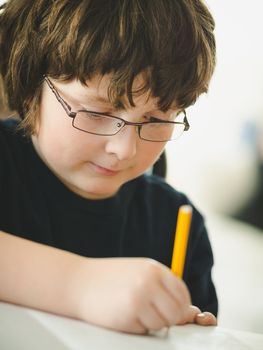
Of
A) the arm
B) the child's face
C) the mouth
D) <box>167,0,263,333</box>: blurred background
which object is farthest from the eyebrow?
<box>167,0,263,333</box>: blurred background

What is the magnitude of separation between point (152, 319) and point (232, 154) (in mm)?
2059

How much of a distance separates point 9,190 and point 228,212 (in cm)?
184

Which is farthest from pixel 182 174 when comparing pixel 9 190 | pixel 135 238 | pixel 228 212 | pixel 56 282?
pixel 56 282

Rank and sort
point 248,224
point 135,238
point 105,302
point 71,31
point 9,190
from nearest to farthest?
point 105,302
point 71,31
point 9,190
point 135,238
point 248,224

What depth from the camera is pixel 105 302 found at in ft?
1.93

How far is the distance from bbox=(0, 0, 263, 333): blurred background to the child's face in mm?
1301

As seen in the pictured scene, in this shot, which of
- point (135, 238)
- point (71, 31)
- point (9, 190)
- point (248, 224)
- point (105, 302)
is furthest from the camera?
point (248, 224)

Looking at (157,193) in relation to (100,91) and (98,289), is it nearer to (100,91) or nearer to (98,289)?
(100,91)

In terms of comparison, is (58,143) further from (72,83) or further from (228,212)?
(228,212)

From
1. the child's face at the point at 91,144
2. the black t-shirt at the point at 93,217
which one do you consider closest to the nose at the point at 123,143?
the child's face at the point at 91,144

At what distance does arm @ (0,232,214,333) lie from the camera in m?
0.58

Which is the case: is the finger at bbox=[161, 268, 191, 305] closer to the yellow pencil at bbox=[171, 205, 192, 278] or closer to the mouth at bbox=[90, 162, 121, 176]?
the yellow pencil at bbox=[171, 205, 192, 278]

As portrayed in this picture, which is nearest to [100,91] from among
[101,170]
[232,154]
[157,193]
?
[101,170]

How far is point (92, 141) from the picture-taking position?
832mm
